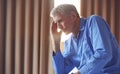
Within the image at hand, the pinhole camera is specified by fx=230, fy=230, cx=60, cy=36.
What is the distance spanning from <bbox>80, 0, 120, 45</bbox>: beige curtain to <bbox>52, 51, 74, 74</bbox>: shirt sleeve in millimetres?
998

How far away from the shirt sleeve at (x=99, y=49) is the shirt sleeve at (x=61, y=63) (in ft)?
1.07

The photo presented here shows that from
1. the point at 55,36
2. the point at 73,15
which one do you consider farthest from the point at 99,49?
the point at 55,36

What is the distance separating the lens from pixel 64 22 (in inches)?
63.8

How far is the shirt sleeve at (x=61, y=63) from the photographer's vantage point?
5.71 ft

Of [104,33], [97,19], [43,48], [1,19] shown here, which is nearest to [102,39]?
[104,33]

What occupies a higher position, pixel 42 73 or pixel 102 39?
pixel 102 39

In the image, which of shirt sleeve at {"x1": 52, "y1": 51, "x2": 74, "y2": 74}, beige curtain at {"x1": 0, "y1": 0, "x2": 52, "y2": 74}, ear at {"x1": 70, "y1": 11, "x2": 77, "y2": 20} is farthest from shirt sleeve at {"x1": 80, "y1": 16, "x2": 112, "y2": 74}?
beige curtain at {"x1": 0, "y1": 0, "x2": 52, "y2": 74}

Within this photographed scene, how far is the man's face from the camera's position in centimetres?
161

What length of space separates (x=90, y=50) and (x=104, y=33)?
5.9 inches

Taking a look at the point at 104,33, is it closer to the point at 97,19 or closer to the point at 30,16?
the point at 97,19

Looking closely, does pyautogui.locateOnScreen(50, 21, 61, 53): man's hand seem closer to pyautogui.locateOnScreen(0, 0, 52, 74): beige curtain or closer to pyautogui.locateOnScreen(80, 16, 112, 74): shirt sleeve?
pyautogui.locateOnScreen(80, 16, 112, 74): shirt sleeve

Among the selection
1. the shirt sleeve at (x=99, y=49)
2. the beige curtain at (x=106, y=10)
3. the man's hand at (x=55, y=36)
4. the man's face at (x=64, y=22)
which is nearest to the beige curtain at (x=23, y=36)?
the beige curtain at (x=106, y=10)

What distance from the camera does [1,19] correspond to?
240cm

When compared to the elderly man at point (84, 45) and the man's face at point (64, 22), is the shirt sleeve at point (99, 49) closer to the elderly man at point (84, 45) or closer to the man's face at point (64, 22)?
the elderly man at point (84, 45)
